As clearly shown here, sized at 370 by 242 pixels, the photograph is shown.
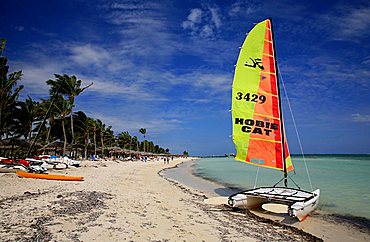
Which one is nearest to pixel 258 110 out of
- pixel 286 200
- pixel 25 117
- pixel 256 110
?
pixel 256 110

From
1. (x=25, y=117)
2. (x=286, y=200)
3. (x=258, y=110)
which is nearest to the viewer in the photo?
(x=286, y=200)

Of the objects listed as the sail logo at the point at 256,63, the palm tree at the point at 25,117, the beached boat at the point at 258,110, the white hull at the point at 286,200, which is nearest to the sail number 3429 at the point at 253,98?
the beached boat at the point at 258,110

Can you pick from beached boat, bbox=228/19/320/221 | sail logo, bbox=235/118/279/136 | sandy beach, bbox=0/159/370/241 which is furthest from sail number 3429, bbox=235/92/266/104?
sandy beach, bbox=0/159/370/241

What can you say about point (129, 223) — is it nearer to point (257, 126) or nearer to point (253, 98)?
point (257, 126)

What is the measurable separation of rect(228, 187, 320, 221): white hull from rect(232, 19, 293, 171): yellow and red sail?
46.1 inches

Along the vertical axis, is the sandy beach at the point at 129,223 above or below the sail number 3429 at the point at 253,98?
below

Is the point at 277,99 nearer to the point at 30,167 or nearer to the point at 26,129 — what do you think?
the point at 30,167

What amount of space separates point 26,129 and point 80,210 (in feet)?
112

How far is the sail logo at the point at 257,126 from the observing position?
1002 centimetres

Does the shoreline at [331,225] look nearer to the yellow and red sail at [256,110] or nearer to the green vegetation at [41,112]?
the yellow and red sail at [256,110]

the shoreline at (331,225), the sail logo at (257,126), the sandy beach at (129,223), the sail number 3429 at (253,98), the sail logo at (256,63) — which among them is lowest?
the shoreline at (331,225)

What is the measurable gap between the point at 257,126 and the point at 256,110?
24.0 inches

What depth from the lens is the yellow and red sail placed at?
10.0m

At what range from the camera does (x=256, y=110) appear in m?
10.0
